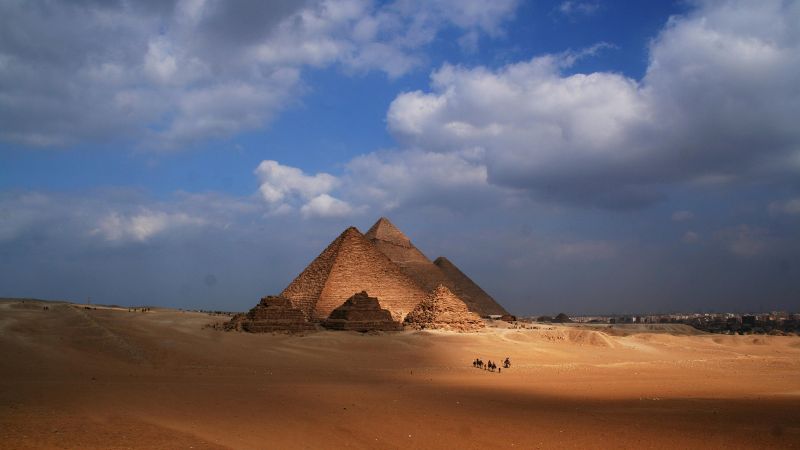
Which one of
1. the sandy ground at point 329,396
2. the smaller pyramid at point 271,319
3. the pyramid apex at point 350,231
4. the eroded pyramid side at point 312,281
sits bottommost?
the sandy ground at point 329,396

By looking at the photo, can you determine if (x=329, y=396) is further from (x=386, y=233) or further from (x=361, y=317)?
(x=386, y=233)

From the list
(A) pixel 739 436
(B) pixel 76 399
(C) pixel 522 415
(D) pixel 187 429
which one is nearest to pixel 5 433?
(D) pixel 187 429

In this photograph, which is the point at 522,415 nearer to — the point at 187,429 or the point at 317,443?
the point at 317,443

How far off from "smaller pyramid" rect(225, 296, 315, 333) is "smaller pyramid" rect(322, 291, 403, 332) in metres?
1.70

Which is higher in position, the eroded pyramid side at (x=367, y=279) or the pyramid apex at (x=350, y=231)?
the pyramid apex at (x=350, y=231)

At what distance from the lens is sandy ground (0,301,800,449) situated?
7.92m

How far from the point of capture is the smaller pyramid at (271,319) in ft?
89.7

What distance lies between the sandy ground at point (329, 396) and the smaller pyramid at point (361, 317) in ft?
13.9

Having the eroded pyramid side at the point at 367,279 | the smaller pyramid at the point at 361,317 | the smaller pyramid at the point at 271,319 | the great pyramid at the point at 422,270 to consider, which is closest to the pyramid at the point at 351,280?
the eroded pyramid side at the point at 367,279

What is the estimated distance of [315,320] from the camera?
3288 cm

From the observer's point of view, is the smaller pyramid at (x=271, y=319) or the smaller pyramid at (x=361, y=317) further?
the smaller pyramid at (x=361, y=317)

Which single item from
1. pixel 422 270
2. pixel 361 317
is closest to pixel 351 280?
pixel 361 317

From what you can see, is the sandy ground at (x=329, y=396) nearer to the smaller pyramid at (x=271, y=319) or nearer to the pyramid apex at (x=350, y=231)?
the smaller pyramid at (x=271, y=319)

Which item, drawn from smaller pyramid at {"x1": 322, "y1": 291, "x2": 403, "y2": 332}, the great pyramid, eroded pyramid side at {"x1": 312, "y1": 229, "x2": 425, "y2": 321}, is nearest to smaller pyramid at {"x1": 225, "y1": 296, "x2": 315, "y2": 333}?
smaller pyramid at {"x1": 322, "y1": 291, "x2": 403, "y2": 332}
